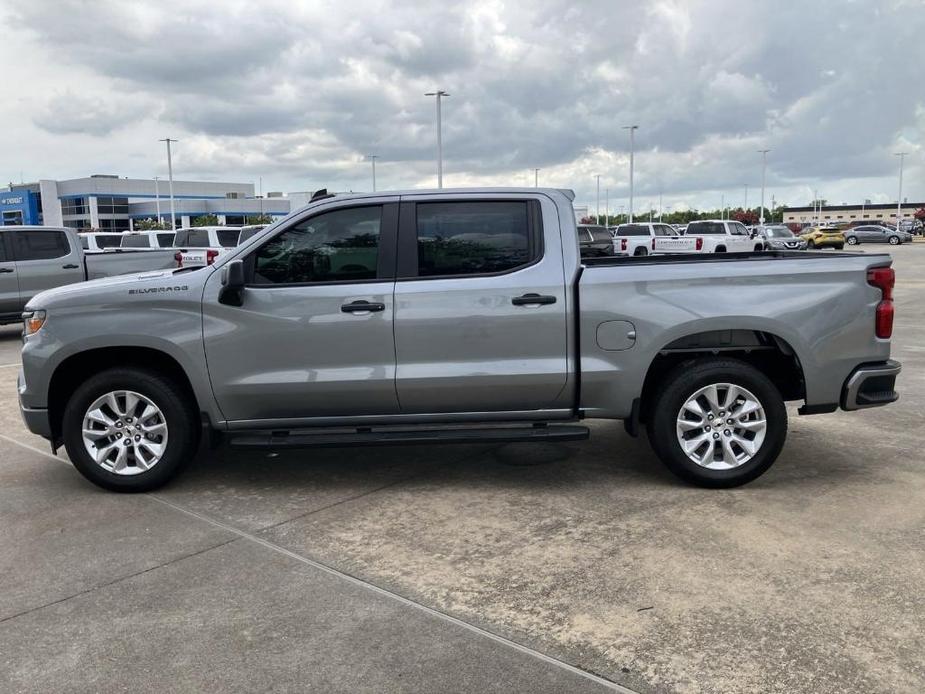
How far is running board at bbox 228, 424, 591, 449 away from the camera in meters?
5.12

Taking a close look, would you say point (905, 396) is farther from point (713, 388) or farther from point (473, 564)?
point (473, 564)

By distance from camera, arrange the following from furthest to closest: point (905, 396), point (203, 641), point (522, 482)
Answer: point (905, 396) < point (522, 482) < point (203, 641)

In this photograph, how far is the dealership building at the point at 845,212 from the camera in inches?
5807

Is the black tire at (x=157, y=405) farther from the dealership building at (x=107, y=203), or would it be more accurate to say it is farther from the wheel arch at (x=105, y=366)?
the dealership building at (x=107, y=203)

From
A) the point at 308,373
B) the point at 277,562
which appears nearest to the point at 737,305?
the point at 308,373

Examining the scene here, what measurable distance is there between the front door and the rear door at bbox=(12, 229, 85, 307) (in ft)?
32.3

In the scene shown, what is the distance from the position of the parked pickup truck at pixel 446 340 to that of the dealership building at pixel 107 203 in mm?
92853

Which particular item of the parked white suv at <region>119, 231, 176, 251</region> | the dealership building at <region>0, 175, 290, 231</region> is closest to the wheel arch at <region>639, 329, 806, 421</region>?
the parked white suv at <region>119, 231, 176, 251</region>

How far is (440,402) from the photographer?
5266 mm

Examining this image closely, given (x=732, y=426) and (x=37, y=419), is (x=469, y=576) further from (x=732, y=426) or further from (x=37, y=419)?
(x=37, y=419)

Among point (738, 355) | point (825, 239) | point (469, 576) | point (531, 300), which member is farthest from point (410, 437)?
point (825, 239)

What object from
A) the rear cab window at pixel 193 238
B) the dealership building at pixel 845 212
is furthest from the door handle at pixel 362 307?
the dealership building at pixel 845 212

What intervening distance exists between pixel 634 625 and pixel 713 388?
2.10m

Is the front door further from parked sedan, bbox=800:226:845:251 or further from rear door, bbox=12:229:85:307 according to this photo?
parked sedan, bbox=800:226:845:251
